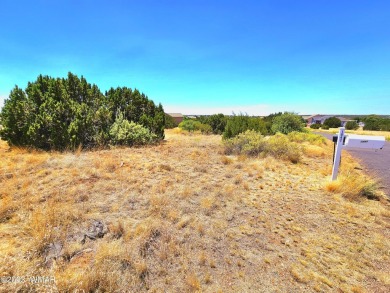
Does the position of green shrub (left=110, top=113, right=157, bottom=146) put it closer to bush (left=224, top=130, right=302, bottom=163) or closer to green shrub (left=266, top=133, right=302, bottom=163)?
bush (left=224, top=130, right=302, bottom=163)

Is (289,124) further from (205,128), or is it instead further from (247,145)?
(247,145)

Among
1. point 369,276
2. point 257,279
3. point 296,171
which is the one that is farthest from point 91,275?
point 296,171

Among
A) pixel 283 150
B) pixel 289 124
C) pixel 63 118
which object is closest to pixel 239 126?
pixel 283 150

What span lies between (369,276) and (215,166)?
16.8ft

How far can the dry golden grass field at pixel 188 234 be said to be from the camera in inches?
90.0

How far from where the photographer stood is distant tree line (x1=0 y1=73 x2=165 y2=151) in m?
9.22

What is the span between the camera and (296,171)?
670 centimetres

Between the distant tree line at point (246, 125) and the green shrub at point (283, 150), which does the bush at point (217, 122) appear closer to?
the distant tree line at point (246, 125)

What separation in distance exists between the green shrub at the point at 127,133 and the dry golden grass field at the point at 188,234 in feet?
17.4

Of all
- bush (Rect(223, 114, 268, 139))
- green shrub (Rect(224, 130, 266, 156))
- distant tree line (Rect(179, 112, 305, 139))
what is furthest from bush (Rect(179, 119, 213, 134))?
green shrub (Rect(224, 130, 266, 156))

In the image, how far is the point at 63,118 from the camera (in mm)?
9758

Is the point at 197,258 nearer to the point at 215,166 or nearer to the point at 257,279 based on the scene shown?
the point at 257,279

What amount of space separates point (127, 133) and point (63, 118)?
10.2 ft

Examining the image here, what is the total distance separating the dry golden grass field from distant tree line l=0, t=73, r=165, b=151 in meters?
4.03
